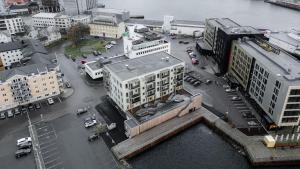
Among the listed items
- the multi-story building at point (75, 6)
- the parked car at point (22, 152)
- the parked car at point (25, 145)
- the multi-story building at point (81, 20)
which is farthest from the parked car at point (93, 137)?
the multi-story building at point (75, 6)

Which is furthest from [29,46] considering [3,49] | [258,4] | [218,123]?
[258,4]

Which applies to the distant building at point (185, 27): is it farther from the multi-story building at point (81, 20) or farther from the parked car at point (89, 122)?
the parked car at point (89, 122)

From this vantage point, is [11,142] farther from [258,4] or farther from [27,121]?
[258,4]

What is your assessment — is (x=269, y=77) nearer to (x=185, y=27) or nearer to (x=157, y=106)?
(x=157, y=106)

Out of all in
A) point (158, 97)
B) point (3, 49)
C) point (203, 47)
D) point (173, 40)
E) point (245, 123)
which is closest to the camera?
point (245, 123)

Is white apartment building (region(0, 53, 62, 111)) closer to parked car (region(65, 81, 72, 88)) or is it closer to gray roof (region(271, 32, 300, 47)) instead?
parked car (region(65, 81, 72, 88))

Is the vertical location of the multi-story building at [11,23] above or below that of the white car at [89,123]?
above

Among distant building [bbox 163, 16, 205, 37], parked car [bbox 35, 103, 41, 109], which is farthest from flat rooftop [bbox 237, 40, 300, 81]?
parked car [bbox 35, 103, 41, 109]
